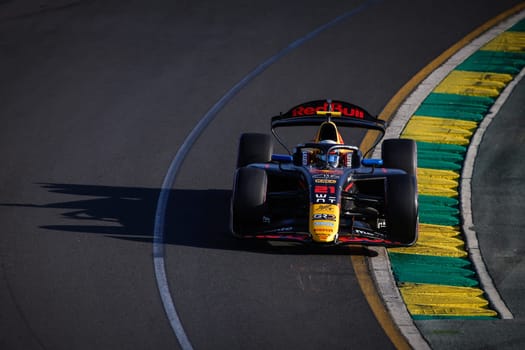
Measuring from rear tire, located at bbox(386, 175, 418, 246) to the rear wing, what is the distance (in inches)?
71.8

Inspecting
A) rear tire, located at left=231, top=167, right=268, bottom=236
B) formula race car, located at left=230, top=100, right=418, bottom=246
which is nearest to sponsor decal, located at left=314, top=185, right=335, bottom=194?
formula race car, located at left=230, top=100, right=418, bottom=246

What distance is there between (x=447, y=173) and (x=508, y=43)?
668 cm

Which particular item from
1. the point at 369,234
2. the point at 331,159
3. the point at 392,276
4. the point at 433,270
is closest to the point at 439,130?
the point at 331,159

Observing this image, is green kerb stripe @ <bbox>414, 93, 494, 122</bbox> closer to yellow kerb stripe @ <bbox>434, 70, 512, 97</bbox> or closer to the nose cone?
yellow kerb stripe @ <bbox>434, 70, 512, 97</bbox>

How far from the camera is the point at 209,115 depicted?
18.7 metres

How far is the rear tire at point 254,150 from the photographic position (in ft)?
48.1

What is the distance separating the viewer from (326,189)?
1300 centimetres

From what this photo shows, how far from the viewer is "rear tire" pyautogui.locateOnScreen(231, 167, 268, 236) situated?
42.7 ft

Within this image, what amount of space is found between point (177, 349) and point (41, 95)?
10.3m

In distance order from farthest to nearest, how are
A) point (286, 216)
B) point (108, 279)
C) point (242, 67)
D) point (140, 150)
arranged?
point (242, 67), point (140, 150), point (286, 216), point (108, 279)

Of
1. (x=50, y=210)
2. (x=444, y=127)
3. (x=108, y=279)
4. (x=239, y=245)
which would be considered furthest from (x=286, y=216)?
(x=444, y=127)

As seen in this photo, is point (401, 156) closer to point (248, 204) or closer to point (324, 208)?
point (324, 208)

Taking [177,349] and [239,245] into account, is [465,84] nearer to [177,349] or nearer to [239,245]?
[239,245]

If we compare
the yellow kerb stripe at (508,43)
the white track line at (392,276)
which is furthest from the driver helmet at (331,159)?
the yellow kerb stripe at (508,43)
